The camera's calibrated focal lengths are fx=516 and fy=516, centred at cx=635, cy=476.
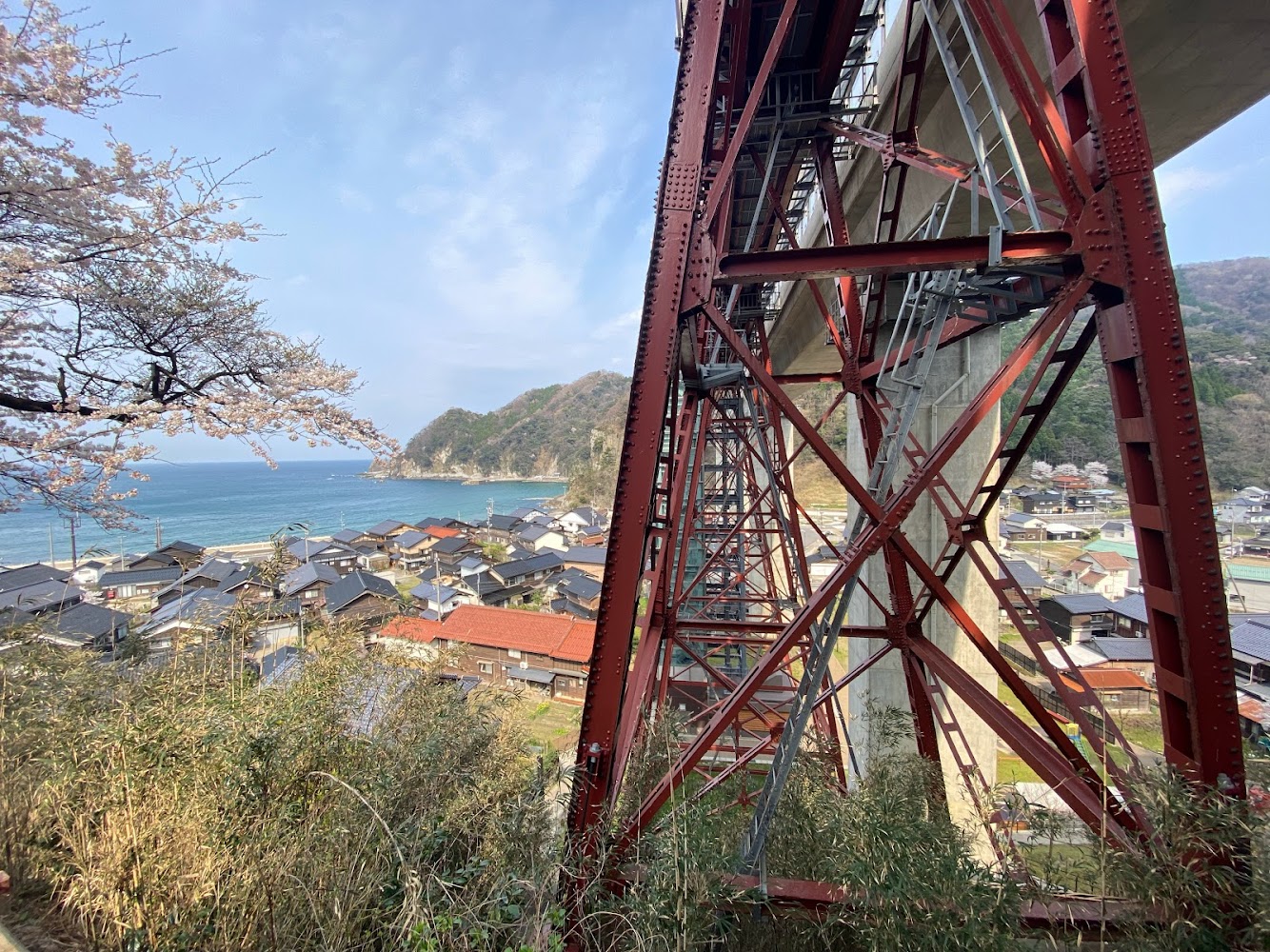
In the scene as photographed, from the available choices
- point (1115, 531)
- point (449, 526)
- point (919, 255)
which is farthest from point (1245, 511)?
point (449, 526)

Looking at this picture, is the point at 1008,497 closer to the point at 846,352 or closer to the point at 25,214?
the point at 846,352

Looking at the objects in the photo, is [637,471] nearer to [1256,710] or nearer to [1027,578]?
[1256,710]

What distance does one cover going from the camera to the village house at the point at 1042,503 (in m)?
47.1

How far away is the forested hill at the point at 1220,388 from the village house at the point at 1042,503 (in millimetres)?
5336

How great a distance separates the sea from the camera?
156ft

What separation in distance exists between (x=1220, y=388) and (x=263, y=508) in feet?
333

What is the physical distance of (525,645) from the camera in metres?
16.9

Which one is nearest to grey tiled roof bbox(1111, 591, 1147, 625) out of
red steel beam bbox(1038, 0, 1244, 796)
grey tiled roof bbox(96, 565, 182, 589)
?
red steel beam bbox(1038, 0, 1244, 796)

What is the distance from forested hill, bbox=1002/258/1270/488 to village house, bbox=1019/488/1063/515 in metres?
5.34

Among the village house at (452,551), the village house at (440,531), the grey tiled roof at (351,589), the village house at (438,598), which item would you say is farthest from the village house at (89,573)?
the village house at (440,531)

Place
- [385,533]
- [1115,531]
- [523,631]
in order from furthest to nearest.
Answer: [385,533], [1115,531], [523,631]

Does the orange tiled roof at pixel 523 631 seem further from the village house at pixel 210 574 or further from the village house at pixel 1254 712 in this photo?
the village house at pixel 1254 712

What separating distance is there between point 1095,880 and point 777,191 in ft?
19.1

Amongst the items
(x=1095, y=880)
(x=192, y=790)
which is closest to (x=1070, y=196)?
(x=1095, y=880)
